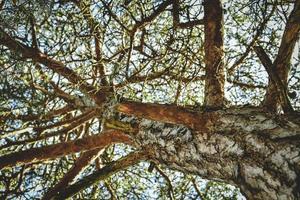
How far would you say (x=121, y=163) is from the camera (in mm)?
2328

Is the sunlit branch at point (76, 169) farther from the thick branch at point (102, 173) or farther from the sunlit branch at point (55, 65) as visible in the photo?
the sunlit branch at point (55, 65)

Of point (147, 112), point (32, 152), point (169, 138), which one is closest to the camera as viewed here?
point (169, 138)

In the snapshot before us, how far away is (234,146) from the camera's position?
154 cm

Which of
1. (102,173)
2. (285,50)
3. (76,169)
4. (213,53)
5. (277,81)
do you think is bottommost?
(102,173)

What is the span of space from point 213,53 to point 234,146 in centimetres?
108

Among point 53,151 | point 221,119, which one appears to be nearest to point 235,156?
point 221,119

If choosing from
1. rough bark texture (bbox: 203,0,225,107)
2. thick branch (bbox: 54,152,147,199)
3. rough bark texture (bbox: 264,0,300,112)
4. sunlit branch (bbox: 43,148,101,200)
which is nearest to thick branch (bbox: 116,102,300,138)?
rough bark texture (bbox: 264,0,300,112)

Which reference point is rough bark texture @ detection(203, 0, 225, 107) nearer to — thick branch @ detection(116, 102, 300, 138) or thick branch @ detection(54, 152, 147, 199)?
thick branch @ detection(116, 102, 300, 138)

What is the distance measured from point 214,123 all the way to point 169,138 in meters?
0.29

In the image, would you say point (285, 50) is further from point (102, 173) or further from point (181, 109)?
A: point (102, 173)

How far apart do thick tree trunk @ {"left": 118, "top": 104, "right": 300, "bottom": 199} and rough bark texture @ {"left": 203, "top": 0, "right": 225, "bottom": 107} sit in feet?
1.63

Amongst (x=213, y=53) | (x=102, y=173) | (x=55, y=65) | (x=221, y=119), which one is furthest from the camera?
(x=55, y=65)

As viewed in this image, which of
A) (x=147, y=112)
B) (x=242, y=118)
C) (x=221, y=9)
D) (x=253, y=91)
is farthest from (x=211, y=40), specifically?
(x=253, y=91)

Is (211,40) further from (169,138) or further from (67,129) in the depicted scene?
(67,129)
